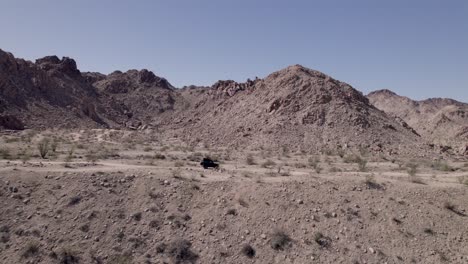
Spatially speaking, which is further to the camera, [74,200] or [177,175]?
[177,175]

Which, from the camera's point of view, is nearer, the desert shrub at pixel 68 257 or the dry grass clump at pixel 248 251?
the desert shrub at pixel 68 257

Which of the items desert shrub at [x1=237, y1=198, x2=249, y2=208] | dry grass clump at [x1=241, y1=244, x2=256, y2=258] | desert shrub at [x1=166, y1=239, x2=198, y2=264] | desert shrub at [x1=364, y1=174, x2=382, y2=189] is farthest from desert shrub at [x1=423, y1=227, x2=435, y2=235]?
desert shrub at [x1=166, y1=239, x2=198, y2=264]

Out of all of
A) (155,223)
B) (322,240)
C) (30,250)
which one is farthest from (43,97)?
(322,240)

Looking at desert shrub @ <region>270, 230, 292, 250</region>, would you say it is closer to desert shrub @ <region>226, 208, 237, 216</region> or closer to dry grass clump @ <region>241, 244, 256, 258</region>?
dry grass clump @ <region>241, 244, 256, 258</region>

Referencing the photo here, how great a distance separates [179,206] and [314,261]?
5.27 metres

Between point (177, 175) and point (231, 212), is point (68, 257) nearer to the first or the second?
point (231, 212)

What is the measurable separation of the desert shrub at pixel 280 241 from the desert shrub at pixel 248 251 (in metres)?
0.65

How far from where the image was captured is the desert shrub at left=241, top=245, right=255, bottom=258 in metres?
13.5

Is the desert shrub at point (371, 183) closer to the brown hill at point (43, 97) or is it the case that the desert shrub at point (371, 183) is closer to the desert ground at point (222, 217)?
the desert ground at point (222, 217)

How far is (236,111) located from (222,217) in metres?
35.2

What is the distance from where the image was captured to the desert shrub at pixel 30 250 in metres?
13.3

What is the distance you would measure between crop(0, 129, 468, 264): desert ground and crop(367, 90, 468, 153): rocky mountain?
2545 cm

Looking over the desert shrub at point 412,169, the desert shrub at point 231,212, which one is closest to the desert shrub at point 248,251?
the desert shrub at point 231,212

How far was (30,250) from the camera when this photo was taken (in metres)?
13.4
